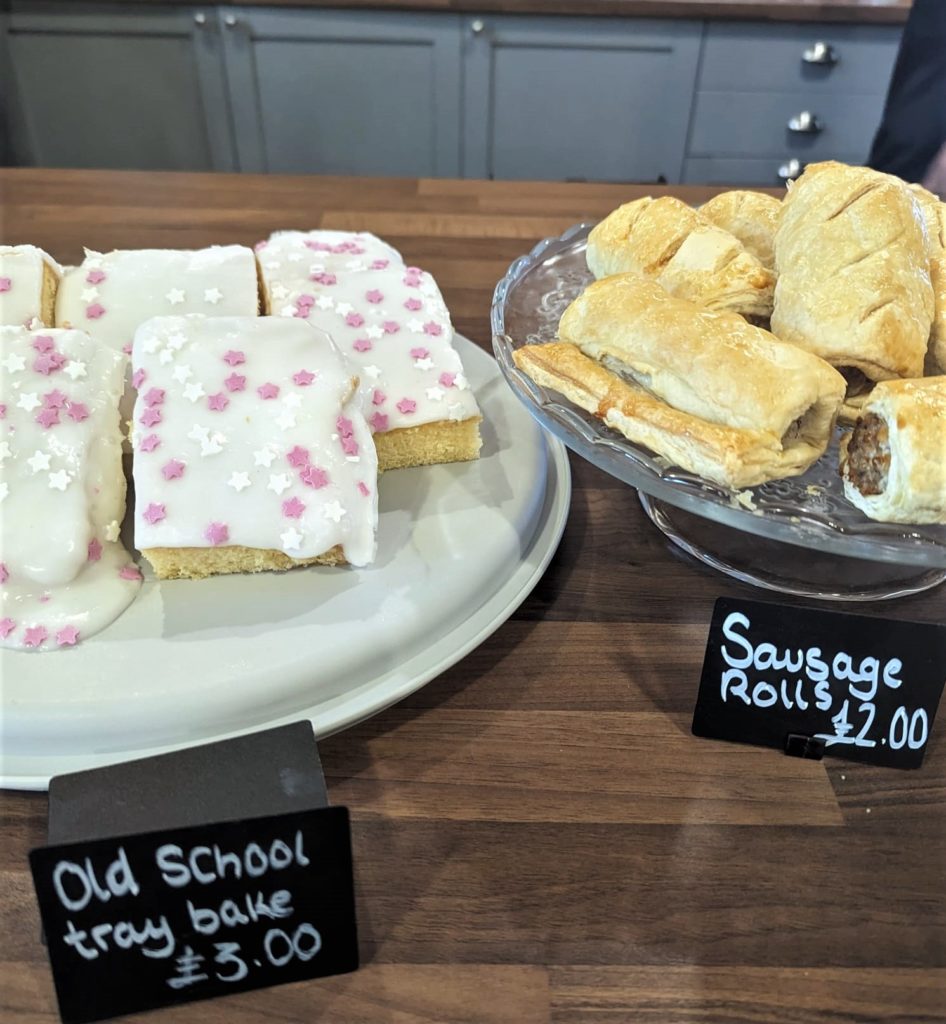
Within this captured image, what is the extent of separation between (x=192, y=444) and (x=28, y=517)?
0.40 feet

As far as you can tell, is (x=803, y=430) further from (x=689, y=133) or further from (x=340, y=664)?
(x=689, y=133)

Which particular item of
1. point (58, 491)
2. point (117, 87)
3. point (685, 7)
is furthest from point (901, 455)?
point (117, 87)

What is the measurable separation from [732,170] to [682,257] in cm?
206

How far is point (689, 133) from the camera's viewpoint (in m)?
2.50

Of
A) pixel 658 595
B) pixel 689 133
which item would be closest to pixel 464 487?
pixel 658 595

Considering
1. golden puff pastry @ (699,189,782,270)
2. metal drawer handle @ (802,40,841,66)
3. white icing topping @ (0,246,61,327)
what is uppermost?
golden puff pastry @ (699,189,782,270)

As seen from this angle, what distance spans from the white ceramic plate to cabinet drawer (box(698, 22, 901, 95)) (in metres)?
2.11

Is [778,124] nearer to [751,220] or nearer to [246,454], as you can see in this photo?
[751,220]

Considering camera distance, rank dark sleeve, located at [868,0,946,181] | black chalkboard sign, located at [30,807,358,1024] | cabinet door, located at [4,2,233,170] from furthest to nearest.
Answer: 1. cabinet door, located at [4,2,233,170]
2. dark sleeve, located at [868,0,946,181]
3. black chalkboard sign, located at [30,807,358,1024]

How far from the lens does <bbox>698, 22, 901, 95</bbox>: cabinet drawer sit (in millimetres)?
2295

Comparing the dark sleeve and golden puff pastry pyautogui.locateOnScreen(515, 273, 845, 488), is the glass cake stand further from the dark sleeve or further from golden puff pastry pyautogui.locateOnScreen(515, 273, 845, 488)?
the dark sleeve

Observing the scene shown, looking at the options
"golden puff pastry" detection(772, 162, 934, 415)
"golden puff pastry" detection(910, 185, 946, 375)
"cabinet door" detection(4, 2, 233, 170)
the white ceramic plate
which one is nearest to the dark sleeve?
"golden puff pastry" detection(910, 185, 946, 375)

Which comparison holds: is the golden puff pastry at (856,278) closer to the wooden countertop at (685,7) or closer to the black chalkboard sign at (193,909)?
the black chalkboard sign at (193,909)

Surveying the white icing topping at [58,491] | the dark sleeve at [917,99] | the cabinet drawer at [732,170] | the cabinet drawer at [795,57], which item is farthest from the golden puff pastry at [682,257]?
the cabinet drawer at [732,170]
